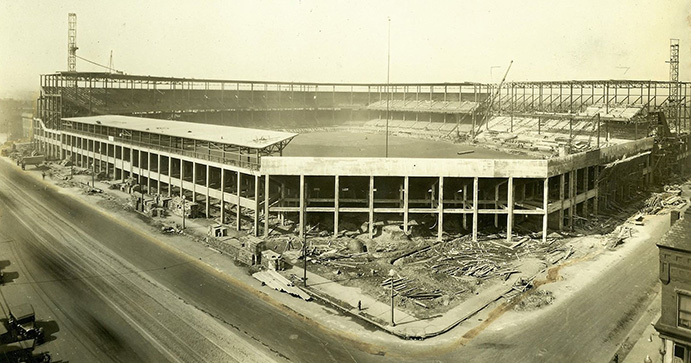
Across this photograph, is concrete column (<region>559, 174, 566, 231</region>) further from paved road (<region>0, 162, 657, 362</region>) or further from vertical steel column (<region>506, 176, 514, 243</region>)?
paved road (<region>0, 162, 657, 362</region>)

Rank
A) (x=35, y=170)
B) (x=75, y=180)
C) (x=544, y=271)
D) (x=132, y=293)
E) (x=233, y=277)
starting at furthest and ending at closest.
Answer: (x=35, y=170) < (x=75, y=180) < (x=544, y=271) < (x=233, y=277) < (x=132, y=293)

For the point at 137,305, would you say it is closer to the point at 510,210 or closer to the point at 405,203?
the point at 405,203

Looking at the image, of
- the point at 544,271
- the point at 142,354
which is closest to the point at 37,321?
the point at 142,354

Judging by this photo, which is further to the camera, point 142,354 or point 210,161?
point 210,161

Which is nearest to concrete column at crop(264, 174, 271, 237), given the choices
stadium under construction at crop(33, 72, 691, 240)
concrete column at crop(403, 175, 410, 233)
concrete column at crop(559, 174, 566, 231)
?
stadium under construction at crop(33, 72, 691, 240)

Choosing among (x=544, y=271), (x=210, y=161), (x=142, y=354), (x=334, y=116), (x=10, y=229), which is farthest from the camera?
(x=334, y=116)

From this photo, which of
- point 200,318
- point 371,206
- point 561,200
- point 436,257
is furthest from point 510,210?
point 200,318

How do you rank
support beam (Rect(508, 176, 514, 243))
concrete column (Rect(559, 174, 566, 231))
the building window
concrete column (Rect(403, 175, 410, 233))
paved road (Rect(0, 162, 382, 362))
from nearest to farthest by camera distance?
1. the building window
2. paved road (Rect(0, 162, 382, 362))
3. concrete column (Rect(403, 175, 410, 233))
4. support beam (Rect(508, 176, 514, 243))
5. concrete column (Rect(559, 174, 566, 231))

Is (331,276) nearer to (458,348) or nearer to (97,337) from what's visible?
(458,348)

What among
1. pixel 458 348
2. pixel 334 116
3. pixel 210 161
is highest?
pixel 334 116
